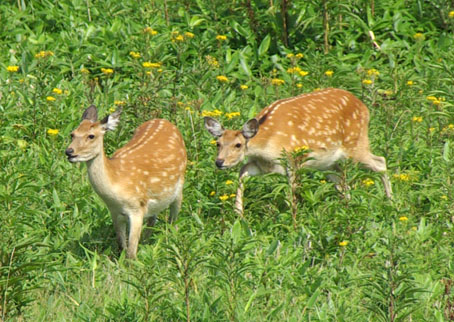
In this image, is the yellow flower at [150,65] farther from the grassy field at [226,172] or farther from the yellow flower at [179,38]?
the yellow flower at [179,38]

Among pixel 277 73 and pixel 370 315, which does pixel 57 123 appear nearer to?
pixel 277 73

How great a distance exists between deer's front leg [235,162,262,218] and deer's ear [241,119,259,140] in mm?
364

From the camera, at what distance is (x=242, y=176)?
9156mm

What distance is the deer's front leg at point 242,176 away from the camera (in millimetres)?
8469

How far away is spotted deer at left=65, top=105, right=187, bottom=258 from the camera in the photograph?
8.04 meters

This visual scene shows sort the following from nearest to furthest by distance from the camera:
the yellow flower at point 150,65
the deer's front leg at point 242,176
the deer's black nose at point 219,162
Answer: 1. the deer's front leg at point 242,176
2. the deer's black nose at point 219,162
3. the yellow flower at point 150,65

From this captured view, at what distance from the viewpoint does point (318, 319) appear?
6434 millimetres

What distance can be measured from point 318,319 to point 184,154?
3.02m

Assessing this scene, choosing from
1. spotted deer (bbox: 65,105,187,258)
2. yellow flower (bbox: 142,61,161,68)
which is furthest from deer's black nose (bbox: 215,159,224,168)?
yellow flower (bbox: 142,61,161,68)

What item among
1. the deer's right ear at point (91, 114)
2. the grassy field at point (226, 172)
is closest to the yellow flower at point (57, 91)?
the grassy field at point (226, 172)

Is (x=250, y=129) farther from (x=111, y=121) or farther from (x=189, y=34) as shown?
(x=189, y=34)

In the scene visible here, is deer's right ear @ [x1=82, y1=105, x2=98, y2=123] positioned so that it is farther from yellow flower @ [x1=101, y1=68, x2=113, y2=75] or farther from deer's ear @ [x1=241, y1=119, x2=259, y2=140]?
yellow flower @ [x1=101, y1=68, x2=113, y2=75]

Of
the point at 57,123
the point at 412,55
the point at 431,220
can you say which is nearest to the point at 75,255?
the point at 57,123

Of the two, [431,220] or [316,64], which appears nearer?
[431,220]
